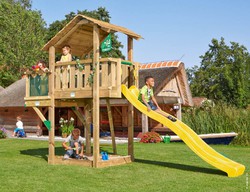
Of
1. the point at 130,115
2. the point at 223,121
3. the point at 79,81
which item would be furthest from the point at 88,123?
the point at 223,121

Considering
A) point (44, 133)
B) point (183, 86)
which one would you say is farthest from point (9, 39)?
point (183, 86)

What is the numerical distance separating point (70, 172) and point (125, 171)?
1.45 meters

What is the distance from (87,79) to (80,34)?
7.25ft

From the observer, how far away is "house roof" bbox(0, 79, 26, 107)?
91.3 ft

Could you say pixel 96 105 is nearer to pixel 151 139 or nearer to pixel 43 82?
pixel 43 82

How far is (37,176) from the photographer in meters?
9.52

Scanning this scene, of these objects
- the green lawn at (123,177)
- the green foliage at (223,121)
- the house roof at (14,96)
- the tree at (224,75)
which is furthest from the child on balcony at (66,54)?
the tree at (224,75)

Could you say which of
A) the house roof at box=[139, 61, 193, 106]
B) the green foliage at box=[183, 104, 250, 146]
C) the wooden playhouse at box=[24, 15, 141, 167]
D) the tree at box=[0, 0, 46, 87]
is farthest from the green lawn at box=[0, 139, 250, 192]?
the tree at box=[0, 0, 46, 87]

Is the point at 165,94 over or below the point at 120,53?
below

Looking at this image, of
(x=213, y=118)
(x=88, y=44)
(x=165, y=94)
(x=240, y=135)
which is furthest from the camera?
(x=165, y=94)

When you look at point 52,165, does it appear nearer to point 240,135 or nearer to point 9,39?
point 240,135

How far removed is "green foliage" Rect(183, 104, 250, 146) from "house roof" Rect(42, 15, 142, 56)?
932cm

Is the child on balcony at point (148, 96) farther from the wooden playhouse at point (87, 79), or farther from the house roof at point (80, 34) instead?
the house roof at point (80, 34)

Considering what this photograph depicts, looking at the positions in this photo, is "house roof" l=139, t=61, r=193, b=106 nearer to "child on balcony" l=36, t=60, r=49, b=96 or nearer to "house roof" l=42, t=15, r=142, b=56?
"house roof" l=42, t=15, r=142, b=56
